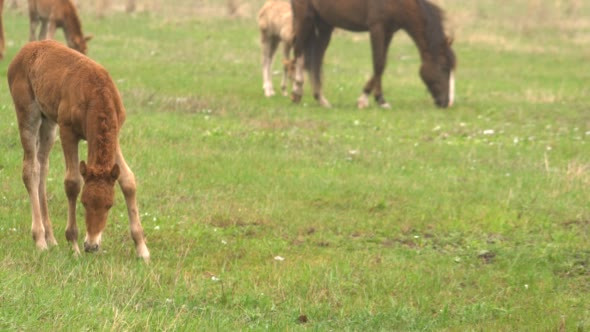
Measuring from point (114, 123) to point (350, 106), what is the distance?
1041cm

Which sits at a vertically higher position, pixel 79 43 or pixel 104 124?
pixel 104 124

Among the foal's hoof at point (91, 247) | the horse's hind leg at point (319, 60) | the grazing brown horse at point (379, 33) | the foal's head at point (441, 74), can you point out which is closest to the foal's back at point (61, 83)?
the foal's hoof at point (91, 247)

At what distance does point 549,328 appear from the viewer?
23.3ft

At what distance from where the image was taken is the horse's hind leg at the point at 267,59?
18312 mm

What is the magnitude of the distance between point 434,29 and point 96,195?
11526 millimetres

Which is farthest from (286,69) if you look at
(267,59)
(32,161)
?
(32,161)

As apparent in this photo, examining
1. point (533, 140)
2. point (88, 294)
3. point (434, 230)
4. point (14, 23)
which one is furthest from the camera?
point (14, 23)

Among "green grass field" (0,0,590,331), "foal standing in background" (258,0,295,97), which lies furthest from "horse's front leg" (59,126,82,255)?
"foal standing in background" (258,0,295,97)

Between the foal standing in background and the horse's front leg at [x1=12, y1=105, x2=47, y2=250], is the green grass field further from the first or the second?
the foal standing in background

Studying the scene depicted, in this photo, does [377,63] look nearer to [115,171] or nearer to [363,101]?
[363,101]

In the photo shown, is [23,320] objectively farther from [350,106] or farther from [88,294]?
[350,106]

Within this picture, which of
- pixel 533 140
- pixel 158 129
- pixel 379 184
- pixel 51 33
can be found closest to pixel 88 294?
pixel 379 184

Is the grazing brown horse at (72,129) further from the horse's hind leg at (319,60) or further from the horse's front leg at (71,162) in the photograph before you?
the horse's hind leg at (319,60)

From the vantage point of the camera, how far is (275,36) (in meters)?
19.2
